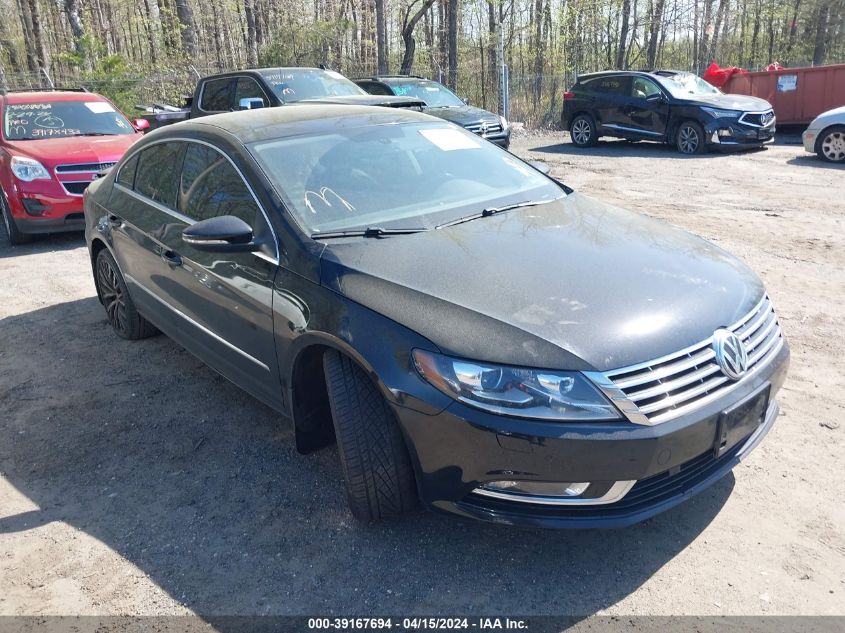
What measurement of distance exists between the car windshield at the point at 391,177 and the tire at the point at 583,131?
12134 millimetres

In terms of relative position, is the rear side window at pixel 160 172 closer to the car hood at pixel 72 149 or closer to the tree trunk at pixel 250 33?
the car hood at pixel 72 149

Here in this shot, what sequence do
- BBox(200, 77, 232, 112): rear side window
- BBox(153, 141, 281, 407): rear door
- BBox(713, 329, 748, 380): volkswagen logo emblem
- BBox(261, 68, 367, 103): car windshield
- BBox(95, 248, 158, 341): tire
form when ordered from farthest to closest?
1. BBox(200, 77, 232, 112): rear side window
2. BBox(261, 68, 367, 103): car windshield
3. BBox(95, 248, 158, 341): tire
4. BBox(153, 141, 281, 407): rear door
5. BBox(713, 329, 748, 380): volkswagen logo emblem

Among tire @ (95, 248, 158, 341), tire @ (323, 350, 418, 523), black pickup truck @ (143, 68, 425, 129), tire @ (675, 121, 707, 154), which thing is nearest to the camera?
tire @ (323, 350, 418, 523)

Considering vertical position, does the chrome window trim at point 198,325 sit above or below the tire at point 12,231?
above

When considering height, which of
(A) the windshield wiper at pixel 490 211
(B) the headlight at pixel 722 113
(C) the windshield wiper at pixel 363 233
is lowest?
(B) the headlight at pixel 722 113

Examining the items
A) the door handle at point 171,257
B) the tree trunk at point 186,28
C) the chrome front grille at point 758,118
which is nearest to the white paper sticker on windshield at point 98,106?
the door handle at point 171,257

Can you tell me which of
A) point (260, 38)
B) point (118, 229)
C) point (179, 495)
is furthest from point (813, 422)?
point (260, 38)

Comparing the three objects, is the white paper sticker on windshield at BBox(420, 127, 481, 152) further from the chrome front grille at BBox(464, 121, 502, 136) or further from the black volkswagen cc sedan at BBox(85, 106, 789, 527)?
the chrome front grille at BBox(464, 121, 502, 136)

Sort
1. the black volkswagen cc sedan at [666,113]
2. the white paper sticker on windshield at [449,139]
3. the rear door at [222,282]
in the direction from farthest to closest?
the black volkswagen cc sedan at [666,113] < the white paper sticker on windshield at [449,139] < the rear door at [222,282]

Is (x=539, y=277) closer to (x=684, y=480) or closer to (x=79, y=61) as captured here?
(x=684, y=480)

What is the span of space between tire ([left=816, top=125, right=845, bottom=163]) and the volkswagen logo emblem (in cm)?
1122

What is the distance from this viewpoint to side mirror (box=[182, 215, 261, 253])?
3.21 m

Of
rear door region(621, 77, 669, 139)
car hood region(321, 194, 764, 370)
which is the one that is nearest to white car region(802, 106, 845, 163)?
rear door region(621, 77, 669, 139)

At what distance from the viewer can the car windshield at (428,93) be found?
13.7 metres
